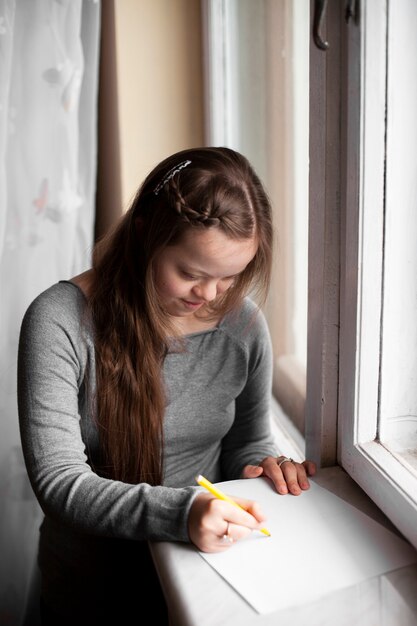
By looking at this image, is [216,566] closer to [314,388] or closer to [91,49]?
[314,388]

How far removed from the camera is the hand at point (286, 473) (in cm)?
73

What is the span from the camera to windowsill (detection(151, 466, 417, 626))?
0.53 meters

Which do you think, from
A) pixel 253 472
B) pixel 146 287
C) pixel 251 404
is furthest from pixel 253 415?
pixel 146 287

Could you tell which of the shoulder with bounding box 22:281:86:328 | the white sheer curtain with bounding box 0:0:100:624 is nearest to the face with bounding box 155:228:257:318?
the shoulder with bounding box 22:281:86:328

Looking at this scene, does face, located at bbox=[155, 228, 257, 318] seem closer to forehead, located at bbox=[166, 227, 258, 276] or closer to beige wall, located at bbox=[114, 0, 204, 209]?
forehead, located at bbox=[166, 227, 258, 276]

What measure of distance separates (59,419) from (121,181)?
2.31 ft

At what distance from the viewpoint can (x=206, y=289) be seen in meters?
0.77

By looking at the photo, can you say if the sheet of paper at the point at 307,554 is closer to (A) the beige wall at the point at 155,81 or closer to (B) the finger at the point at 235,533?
(B) the finger at the point at 235,533

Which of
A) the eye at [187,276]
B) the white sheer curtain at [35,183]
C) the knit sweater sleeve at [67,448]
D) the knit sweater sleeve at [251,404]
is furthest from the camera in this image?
the white sheer curtain at [35,183]

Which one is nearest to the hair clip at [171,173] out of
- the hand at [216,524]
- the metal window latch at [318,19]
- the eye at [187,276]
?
the eye at [187,276]

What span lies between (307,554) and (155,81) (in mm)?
1015

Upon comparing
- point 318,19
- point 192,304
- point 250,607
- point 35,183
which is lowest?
point 250,607

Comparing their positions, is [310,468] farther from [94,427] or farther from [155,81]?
[155,81]

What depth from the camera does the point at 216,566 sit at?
595 millimetres
